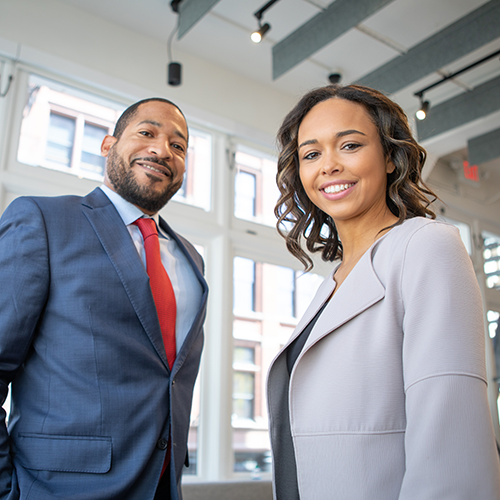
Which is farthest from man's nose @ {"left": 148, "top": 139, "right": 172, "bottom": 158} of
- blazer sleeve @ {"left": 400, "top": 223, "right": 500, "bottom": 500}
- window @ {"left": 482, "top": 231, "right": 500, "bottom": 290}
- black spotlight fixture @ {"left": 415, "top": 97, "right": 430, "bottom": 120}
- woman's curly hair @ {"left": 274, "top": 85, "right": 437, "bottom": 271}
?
window @ {"left": 482, "top": 231, "right": 500, "bottom": 290}

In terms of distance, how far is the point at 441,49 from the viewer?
3324 millimetres

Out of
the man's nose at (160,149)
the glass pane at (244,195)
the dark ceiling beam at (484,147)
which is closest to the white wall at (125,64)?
the glass pane at (244,195)

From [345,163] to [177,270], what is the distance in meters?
0.72

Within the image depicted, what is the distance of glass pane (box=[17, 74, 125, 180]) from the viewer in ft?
10.3

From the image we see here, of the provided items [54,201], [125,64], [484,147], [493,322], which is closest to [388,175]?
[54,201]

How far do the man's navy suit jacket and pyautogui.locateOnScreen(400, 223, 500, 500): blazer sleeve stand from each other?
0.69m

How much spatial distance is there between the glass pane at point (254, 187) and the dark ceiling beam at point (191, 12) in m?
1.17

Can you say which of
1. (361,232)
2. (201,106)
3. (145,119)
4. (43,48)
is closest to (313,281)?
(201,106)

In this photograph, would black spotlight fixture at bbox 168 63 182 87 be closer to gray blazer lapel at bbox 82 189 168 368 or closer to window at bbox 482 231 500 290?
gray blazer lapel at bbox 82 189 168 368

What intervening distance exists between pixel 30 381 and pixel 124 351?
241 millimetres

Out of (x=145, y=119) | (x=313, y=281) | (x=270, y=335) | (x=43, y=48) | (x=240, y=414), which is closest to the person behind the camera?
(x=145, y=119)

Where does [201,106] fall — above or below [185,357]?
above

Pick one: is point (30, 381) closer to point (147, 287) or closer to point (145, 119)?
point (147, 287)

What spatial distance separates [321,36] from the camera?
10.5 feet
